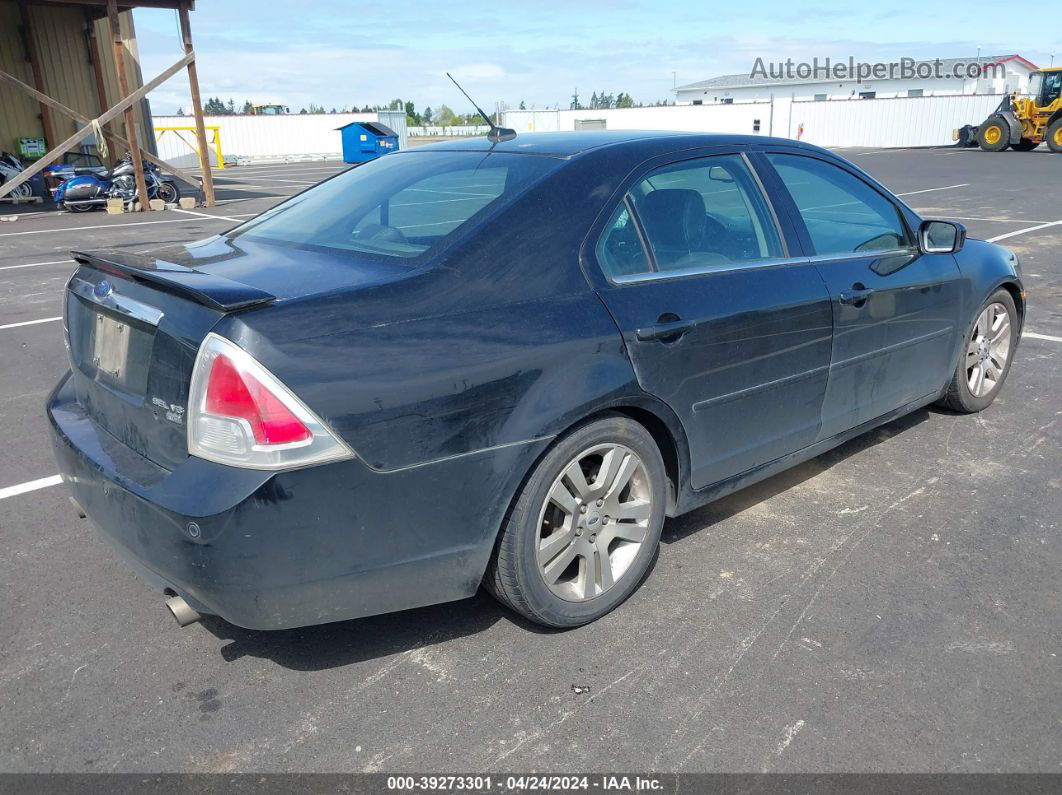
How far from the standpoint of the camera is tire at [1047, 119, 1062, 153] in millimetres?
30797

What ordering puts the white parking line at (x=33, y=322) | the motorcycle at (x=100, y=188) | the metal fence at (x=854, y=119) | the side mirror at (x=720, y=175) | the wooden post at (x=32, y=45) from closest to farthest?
the side mirror at (x=720, y=175) → the white parking line at (x=33, y=322) → the motorcycle at (x=100, y=188) → the wooden post at (x=32, y=45) → the metal fence at (x=854, y=119)

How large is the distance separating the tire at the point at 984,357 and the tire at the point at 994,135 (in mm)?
32518

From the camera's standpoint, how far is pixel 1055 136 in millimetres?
30984

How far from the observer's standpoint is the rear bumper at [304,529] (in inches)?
87.1

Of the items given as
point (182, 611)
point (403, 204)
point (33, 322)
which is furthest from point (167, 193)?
point (182, 611)

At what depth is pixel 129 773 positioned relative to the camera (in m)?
2.28

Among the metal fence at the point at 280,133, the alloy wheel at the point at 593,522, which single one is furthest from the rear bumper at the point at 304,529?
the metal fence at the point at 280,133

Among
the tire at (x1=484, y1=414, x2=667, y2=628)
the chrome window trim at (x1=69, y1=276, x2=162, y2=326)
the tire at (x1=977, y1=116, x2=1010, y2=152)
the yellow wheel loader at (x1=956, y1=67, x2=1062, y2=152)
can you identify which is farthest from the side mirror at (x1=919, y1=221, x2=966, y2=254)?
the tire at (x1=977, y1=116, x2=1010, y2=152)

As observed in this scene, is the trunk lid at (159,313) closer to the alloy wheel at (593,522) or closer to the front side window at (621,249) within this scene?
the front side window at (621,249)

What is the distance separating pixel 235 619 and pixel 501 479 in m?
0.82

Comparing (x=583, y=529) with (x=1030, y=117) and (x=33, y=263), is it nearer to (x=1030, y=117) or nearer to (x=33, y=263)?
(x=33, y=263)

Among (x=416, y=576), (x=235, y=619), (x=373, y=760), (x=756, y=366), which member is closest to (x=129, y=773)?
(x=235, y=619)

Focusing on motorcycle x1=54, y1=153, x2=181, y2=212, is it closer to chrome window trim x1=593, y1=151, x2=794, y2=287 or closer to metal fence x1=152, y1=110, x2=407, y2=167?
chrome window trim x1=593, y1=151, x2=794, y2=287

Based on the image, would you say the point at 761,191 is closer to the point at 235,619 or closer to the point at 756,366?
the point at 756,366
